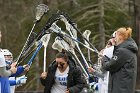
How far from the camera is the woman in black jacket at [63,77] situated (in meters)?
10.2

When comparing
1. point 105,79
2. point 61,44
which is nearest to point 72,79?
point 105,79

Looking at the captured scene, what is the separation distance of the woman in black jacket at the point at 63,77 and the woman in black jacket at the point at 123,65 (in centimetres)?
83

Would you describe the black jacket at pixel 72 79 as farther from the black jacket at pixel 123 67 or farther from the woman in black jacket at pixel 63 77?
the black jacket at pixel 123 67

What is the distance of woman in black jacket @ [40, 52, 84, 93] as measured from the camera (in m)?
10.2

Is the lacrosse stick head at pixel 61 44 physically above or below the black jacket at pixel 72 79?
above

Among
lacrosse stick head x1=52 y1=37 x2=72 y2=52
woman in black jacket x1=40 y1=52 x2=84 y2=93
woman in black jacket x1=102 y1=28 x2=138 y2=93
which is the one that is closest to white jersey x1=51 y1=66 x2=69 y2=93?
woman in black jacket x1=40 y1=52 x2=84 y2=93

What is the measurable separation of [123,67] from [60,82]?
1332 millimetres

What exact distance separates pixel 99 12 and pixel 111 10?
1.72 feet

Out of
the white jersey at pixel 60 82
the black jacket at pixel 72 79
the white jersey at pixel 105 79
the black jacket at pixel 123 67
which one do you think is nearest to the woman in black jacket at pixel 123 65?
the black jacket at pixel 123 67

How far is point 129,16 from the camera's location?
71.9 feet

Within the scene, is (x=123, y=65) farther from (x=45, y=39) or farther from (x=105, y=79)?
(x=45, y=39)

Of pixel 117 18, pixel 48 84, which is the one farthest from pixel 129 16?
pixel 48 84

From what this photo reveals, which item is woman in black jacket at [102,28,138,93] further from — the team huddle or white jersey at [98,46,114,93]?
white jersey at [98,46,114,93]

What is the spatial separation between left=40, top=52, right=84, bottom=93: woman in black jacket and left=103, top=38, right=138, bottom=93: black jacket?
85 centimetres
